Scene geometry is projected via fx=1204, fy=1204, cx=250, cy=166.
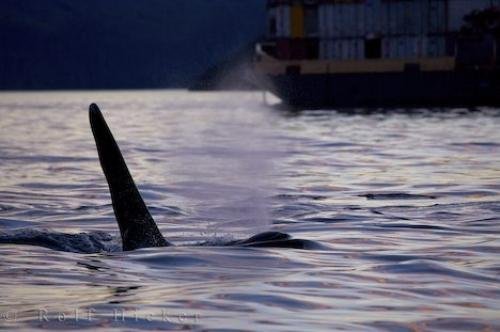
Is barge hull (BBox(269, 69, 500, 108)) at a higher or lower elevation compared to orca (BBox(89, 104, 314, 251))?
lower

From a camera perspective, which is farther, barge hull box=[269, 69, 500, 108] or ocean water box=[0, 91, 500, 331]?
barge hull box=[269, 69, 500, 108]

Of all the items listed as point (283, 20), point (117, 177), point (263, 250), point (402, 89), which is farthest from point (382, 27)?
point (117, 177)

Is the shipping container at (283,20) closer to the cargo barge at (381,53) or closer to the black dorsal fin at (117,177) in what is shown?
the cargo barge at (381,53)

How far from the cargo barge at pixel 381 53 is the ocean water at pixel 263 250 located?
73447 mm

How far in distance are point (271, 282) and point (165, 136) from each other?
148 feet

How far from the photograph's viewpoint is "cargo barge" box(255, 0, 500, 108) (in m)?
107

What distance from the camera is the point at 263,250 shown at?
46.1ft

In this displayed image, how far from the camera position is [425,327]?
9594 mm

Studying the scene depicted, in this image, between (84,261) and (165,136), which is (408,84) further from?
(84,261)

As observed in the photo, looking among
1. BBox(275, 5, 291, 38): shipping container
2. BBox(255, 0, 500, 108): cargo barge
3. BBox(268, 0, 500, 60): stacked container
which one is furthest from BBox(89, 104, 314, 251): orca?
BBox(275, 5, 291, 38): shipping container

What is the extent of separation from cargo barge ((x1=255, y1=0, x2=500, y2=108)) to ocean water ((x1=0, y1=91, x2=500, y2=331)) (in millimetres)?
Answer: 73447

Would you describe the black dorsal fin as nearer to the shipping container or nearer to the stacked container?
the stacked container

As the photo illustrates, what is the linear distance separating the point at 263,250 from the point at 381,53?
4046 inches

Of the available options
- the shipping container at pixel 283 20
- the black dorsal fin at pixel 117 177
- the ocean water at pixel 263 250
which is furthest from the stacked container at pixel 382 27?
the black dorsal fin at pixel 117 177
